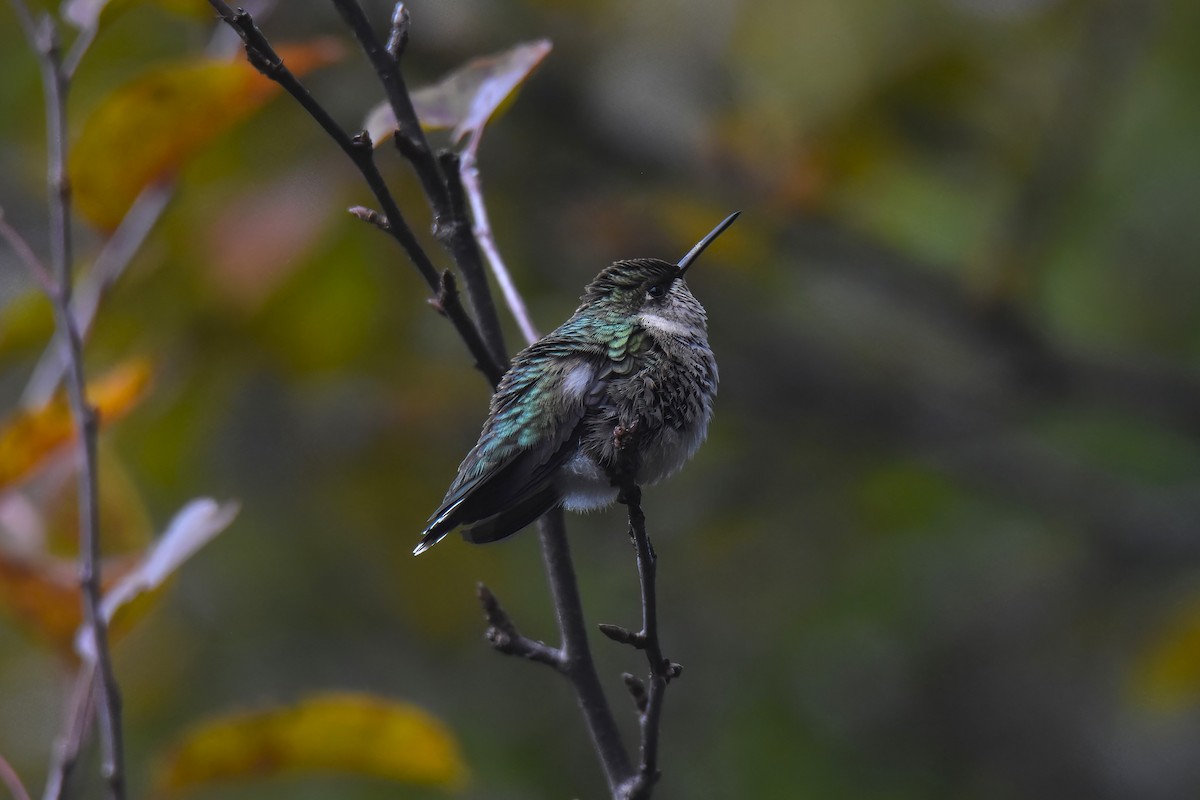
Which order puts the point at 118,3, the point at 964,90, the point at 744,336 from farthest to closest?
the point at 744,336 < the point at 964,90 < the point at 118,3

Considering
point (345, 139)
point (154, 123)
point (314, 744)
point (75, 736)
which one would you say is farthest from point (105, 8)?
point (314, 744)

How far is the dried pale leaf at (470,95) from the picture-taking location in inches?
84.0

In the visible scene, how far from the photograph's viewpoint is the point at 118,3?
220cm

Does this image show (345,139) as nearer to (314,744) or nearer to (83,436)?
(83,436)

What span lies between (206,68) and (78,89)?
129 inches

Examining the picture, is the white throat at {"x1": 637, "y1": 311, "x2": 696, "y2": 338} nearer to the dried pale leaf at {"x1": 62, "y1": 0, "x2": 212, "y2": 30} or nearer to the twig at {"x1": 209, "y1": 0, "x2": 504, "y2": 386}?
Result: the twig at {"x1": 209, "y1": 0, "x2": 504, "y2": 386}

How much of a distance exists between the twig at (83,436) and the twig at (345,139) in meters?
0.62

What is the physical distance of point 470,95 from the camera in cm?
227

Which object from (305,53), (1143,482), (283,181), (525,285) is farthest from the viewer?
(1143,482)

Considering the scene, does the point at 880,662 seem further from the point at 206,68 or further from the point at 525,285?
Result: the point at 206,68

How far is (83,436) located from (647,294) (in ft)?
3.56

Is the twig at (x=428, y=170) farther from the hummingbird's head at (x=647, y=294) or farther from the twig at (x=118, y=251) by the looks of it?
the twig at (x=118, y=251)

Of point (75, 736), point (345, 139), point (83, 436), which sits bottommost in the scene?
point (75, 736)

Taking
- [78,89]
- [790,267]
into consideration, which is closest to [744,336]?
[790,267]
